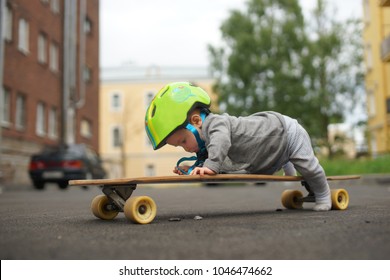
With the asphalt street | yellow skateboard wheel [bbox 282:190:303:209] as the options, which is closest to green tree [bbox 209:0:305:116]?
yellow skateboard wheel [bbox 282:190:303:209]

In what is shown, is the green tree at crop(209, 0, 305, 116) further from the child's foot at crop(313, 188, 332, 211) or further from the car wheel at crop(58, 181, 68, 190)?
the child's foot at crop(313, 188, 332, 211)

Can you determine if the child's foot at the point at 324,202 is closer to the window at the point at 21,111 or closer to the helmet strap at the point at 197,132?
the helmet strap at the point at 197,132

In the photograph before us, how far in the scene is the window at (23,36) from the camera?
20.0 meters

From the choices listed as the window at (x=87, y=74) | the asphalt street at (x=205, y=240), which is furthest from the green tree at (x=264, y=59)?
the asphalt street at (x=205, y=240)

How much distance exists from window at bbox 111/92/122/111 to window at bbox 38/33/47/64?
2238 cm

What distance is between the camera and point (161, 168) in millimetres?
46344

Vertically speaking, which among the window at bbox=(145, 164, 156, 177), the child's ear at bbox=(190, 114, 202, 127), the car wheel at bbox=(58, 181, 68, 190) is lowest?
the window at bbox=(145, 164, 156, 177)

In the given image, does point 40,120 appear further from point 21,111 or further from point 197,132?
point 197,132

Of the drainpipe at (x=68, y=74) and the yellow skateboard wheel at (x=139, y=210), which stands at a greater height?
the drainpipe at (x=68, y=74)

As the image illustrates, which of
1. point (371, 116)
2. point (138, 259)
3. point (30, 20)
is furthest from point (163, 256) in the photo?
point (371, 116)

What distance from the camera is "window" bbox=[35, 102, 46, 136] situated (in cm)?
2159

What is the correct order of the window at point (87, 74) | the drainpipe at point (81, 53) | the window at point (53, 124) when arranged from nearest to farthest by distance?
the window at point (53, 124) → the drainpipe at point (81, 53) → the window at point (87, 74)

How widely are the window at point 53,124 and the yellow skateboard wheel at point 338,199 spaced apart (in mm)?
19733

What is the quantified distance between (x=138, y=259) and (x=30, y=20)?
20.4 metres
